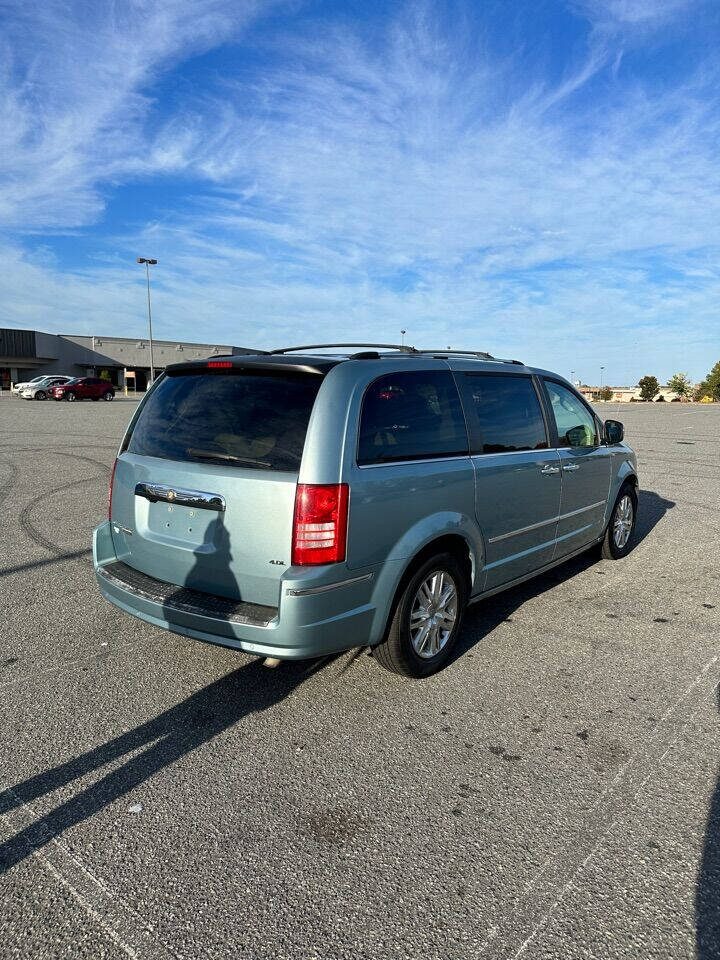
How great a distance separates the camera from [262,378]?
3.32 m

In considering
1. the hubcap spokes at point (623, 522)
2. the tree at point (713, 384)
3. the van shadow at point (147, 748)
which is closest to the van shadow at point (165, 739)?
Answer: the van shadow at point (147, 748)

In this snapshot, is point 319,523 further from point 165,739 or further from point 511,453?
point 511,453

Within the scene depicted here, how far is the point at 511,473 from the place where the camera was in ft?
13.9

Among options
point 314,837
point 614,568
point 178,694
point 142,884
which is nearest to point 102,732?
point 178,694

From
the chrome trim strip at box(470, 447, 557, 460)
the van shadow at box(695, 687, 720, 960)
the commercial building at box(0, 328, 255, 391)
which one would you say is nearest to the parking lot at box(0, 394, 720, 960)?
the van shadow at box(695, 687, 720, 960)

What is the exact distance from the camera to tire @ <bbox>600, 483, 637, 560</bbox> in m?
6.05

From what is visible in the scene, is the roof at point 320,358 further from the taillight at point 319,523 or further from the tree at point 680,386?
the tree at point 680,386

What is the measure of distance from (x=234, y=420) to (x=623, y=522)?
4.48 m

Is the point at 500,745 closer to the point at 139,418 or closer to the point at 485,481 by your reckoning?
the point at 485,481

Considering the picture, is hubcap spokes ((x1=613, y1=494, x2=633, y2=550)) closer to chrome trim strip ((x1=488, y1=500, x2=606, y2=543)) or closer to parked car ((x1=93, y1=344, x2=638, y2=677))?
chrome trim strip ((x1=488, y1=500, x2=606, y2=543))

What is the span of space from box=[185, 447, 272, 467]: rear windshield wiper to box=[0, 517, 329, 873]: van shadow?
1.05 ft

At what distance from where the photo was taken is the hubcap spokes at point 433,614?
358cm

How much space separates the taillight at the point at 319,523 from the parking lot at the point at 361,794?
874 mm

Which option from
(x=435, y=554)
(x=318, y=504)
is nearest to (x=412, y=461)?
(x=435, y=554)
